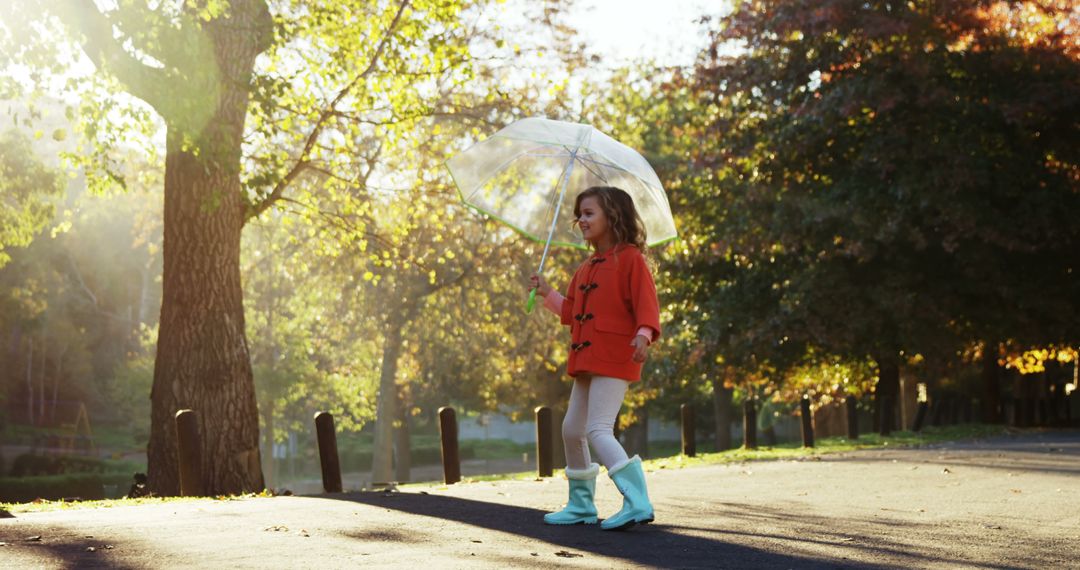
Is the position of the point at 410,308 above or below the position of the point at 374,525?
above

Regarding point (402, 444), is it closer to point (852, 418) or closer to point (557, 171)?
point (852, 418)

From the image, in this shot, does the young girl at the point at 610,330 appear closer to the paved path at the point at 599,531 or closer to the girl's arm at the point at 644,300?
the girl's arm at the point at 644,300

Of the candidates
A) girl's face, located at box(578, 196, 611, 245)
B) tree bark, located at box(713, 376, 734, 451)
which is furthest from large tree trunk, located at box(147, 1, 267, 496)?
tree bark, located at box(713, 376, 734, 451)

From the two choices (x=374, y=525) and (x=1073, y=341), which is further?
(x=1073, y=341)

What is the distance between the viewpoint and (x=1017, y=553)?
21.6 ft

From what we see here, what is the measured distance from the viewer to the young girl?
711 cm

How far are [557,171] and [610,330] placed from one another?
1412 mm

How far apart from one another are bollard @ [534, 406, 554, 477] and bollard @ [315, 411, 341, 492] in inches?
129

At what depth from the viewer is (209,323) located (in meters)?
14.0

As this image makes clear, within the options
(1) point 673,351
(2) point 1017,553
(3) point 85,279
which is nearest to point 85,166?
(2) point 1017,553

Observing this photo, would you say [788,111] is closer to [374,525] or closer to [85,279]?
[374,525]

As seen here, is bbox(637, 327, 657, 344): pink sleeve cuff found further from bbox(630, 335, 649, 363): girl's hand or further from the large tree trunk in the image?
the large tree trunk

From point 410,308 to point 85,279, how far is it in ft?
109

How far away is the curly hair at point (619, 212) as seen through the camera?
7.28 m
